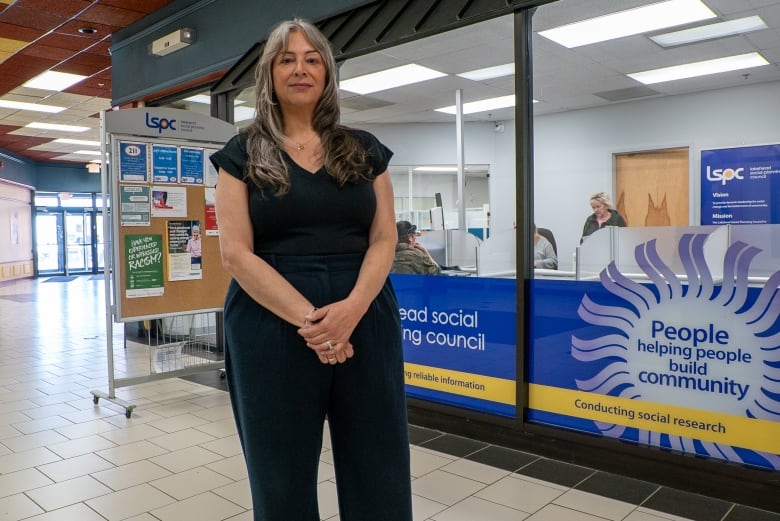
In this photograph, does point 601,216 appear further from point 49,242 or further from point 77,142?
point 49,242

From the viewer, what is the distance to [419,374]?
3947mm

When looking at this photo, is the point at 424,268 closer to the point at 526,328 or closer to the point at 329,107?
the point at 526,328

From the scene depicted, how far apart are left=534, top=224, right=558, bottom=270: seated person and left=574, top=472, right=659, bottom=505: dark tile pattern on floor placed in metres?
1.07

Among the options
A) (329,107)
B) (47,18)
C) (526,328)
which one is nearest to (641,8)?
(526,328)

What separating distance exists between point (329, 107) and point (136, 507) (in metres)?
2.18

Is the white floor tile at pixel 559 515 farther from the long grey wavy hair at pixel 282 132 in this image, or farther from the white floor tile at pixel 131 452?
the white floor tile at pixel 131 452

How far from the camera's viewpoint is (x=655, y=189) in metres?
3.03

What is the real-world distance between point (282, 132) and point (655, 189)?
Result: 2.27m

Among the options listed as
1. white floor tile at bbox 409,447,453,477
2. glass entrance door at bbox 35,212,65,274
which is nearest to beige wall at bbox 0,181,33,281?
glass entrance door at bbox 35,212,65,274

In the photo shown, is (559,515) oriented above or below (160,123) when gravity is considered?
below

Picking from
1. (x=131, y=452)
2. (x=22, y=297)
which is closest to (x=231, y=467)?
(x=131, y=452)

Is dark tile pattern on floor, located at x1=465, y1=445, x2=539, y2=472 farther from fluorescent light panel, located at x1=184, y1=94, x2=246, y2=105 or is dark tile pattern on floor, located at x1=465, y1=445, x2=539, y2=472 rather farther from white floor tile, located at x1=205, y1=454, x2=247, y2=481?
fluorescent light panel, located at x1=184, y1=94, x2=246, y2=105

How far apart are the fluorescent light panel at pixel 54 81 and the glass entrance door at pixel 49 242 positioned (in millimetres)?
10833

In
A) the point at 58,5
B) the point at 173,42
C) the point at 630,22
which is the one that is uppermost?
the point at 58,5
